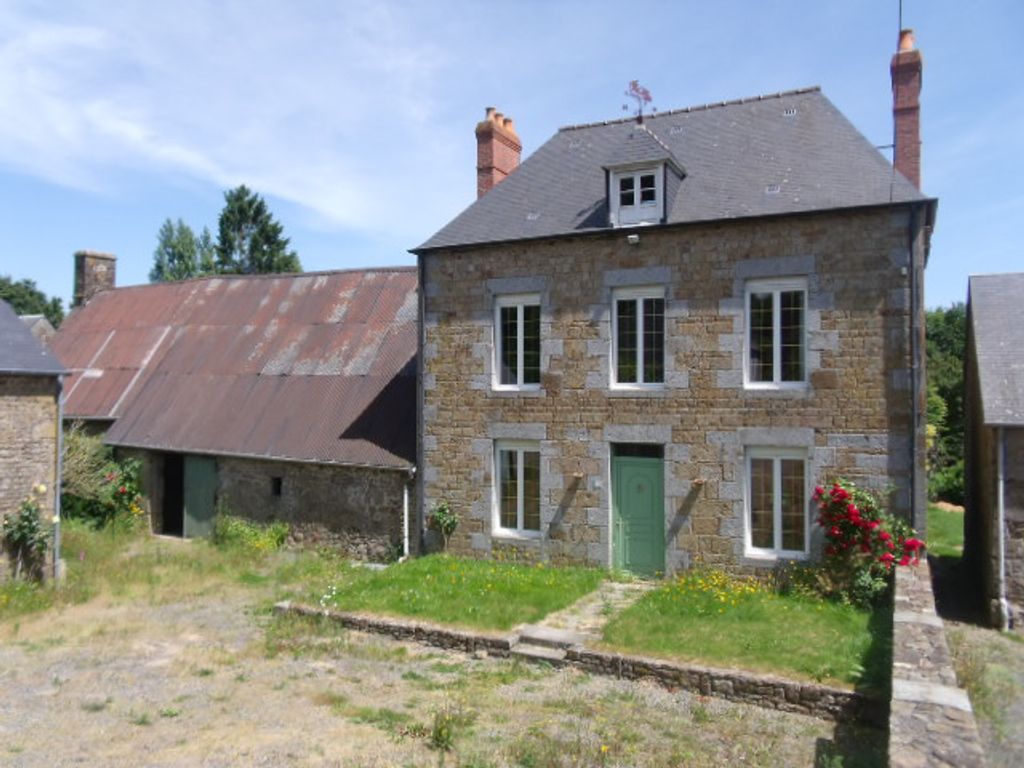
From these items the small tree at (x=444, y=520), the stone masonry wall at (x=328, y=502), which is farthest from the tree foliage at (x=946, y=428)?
the stone masonry wall at (x=328, y=502)

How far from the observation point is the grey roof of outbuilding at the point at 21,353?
42.1ft

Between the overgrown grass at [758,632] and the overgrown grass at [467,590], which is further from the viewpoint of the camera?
the overgrown grass at [467,590]

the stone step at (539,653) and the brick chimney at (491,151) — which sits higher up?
the brick chimney at (491,151)

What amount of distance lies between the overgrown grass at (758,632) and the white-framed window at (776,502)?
2.06 ft

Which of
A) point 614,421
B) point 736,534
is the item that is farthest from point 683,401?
point 736,534


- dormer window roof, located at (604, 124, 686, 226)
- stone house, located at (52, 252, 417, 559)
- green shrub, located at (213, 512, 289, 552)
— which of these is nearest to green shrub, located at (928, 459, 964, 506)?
dormer window roof, located at (604, 124, 686, 226)

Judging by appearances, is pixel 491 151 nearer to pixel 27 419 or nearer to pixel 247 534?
pixel 247 534

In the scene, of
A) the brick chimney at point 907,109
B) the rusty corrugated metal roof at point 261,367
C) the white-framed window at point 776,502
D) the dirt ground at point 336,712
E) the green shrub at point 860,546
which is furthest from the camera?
the rusty corrugated metal roof at point 261,367

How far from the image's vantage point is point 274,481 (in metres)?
15.7

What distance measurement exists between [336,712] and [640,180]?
28.9 feet

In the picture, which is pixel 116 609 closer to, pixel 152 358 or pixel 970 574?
pixel 152 358

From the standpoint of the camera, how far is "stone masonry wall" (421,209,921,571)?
10.9m

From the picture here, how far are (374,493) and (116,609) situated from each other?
4.47 meters

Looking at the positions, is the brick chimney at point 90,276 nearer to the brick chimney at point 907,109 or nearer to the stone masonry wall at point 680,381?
the stone masonry wall at point 680,381
